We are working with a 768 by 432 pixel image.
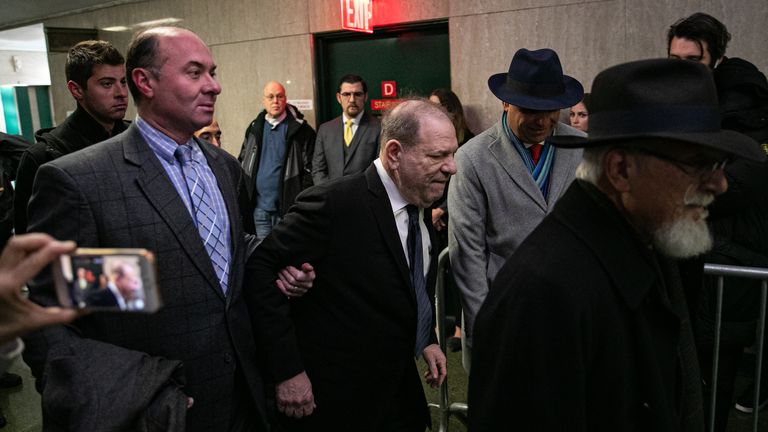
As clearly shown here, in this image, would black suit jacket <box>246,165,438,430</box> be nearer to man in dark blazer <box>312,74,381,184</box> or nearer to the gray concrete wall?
man in dark blazer <box>312,74,381,184</box>

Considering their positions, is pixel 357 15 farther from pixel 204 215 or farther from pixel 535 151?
pixel 204 215

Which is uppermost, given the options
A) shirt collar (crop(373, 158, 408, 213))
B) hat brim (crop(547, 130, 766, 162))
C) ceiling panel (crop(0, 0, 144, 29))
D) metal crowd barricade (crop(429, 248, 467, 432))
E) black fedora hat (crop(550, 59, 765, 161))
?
ceiling panel (crop(0, 0, 144, 29))

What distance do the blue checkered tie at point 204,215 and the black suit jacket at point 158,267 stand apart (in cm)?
4

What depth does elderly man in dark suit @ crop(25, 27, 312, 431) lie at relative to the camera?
1.64 m

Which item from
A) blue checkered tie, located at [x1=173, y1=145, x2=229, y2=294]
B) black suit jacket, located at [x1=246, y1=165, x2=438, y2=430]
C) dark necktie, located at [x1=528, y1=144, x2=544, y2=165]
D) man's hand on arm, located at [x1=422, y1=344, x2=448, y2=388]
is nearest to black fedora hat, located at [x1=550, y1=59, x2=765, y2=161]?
black suit jacket, located at [x1=246, y1=165, x2=438, y2=430]

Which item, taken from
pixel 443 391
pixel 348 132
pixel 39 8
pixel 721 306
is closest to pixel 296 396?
pixel 443 391

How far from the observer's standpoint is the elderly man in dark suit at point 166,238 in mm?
1641

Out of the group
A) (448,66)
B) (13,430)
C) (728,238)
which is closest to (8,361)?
(728,238)

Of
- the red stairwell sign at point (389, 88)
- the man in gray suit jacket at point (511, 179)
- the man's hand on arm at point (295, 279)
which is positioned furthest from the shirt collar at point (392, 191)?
the red stairwell sign at point (389, 88)

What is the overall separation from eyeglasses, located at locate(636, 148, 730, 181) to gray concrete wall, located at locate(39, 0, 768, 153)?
13.3 ft

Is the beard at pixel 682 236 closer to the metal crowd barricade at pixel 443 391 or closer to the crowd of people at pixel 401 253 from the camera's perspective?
the crowd of people at pixel 401 253

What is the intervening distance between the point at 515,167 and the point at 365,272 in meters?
0.98

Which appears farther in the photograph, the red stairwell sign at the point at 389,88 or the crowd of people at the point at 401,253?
the red stairwell sign at the point at 389,88

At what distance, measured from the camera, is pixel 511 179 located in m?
2.80
